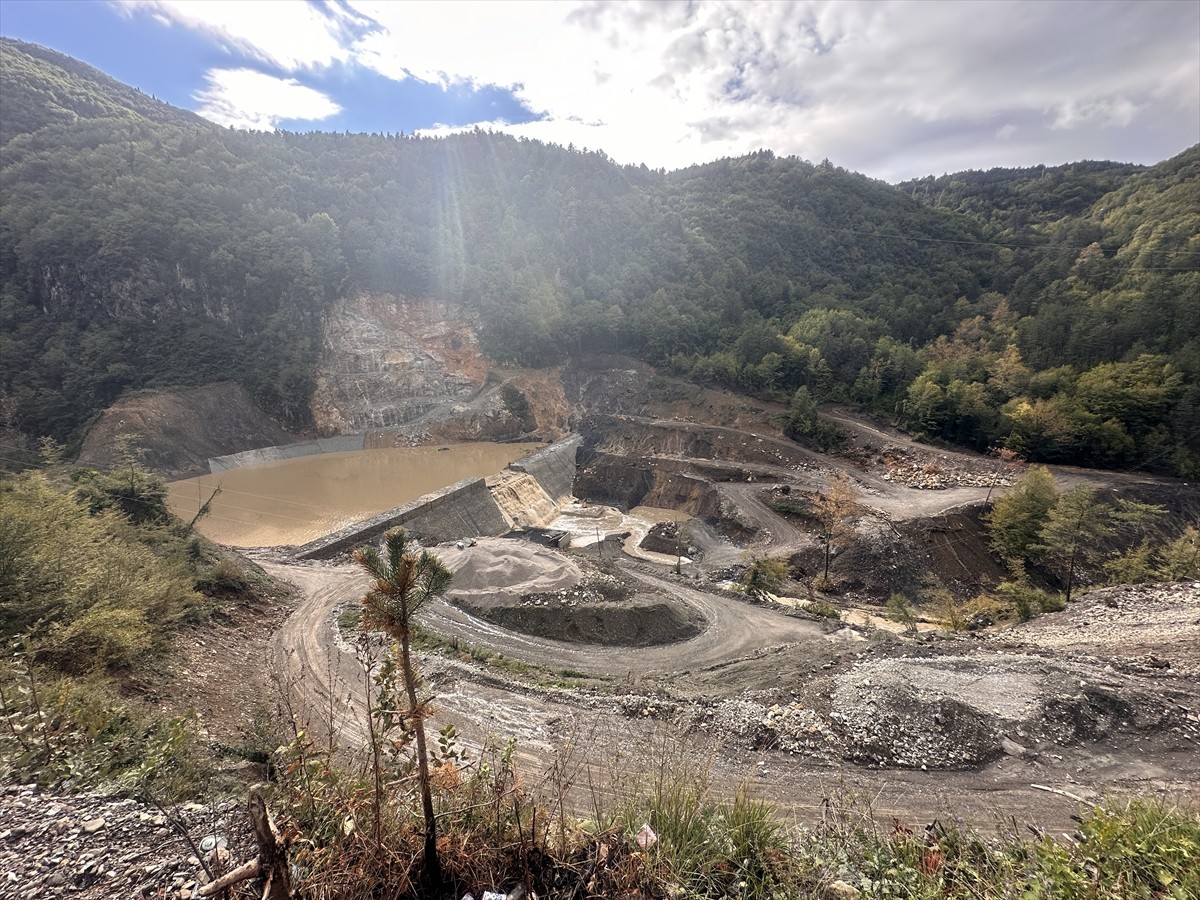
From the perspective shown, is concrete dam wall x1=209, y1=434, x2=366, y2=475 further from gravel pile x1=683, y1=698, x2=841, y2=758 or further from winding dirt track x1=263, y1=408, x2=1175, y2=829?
gravel pile x1=683, y1=698, x2=841, y2=758

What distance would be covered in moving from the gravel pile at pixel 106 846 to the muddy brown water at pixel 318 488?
1152 inches

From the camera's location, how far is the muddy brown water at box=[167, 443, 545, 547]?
31.8 m

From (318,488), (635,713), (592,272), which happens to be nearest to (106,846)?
(635,713)

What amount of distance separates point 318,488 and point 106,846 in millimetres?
41338

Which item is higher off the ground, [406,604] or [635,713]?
[406,604]

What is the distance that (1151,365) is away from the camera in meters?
31.3

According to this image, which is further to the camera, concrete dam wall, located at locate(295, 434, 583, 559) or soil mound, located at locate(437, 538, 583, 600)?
concrete dam wall, located at locate(295, 434, 583, 559)

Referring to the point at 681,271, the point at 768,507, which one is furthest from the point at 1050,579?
the point at 681,271

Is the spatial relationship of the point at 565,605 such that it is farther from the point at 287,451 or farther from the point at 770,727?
the point at 287,451

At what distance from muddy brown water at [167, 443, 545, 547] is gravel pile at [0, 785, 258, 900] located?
29261 mm

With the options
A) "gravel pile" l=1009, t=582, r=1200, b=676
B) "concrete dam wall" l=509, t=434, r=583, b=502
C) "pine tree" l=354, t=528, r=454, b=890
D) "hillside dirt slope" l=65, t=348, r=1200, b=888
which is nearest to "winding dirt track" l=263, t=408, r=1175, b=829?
"hillside dirt slope" l=65, t=348, r=1200, b=888

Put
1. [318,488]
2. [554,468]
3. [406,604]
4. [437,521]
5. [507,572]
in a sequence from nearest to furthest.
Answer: [406,604] → [507,572] → [437,521] → [318,488] → [554,468]

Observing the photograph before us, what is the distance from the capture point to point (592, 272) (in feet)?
213

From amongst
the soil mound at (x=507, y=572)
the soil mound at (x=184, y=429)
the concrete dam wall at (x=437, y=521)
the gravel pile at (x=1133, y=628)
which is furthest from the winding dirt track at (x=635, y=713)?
the soil mound at (x=184, y=429)
